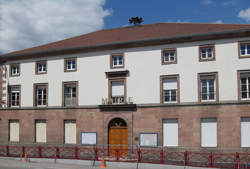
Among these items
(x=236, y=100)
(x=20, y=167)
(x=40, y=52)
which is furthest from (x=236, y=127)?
(x=40, y=52)

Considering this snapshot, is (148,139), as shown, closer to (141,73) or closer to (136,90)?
(136,90)

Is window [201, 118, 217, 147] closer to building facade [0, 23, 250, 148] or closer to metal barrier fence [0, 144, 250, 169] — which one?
building facade [0, 23, 250, 148]

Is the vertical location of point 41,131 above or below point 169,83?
below

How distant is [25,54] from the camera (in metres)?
27.5

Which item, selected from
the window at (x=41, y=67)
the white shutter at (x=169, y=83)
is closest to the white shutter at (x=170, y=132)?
the white shutter at (x=169, y=83)

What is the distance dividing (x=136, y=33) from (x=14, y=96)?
11.8 metres

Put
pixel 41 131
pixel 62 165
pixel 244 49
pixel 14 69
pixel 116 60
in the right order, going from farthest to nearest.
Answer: pixel 14 69
pixel 41 131
pixel 116 60
pixel 244 49
pixel 62 165

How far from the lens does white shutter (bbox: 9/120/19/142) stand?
27.4 m

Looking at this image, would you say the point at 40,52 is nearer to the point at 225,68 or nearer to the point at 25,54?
the point at 25,54

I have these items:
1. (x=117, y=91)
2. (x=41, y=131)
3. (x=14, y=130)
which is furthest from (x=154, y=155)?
(x=14, y=130)

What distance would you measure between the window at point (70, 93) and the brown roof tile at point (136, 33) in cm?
309

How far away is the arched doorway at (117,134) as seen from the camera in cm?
2361

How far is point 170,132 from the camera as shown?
22.3 m

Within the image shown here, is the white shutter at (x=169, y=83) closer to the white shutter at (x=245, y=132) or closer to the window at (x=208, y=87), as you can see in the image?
the window at (x=208, y=87)
